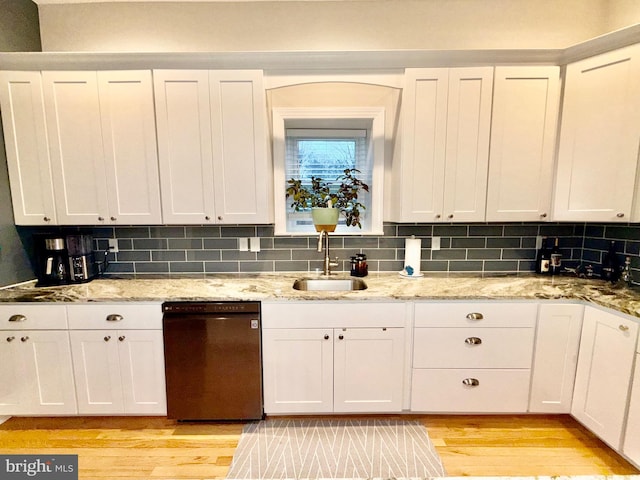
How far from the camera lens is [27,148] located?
1997 mm

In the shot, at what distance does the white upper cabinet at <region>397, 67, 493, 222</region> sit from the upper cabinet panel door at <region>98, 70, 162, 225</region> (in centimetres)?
178

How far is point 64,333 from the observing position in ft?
6.04

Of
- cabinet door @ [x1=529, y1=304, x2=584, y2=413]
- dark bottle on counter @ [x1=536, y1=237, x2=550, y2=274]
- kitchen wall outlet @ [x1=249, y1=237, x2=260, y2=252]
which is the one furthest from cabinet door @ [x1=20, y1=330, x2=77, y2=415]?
dark bottle on counter @ [x1=536, y1=237, x2=550, y2=274]

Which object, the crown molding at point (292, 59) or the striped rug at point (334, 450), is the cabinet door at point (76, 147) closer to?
the crown molding at point (292, 59)

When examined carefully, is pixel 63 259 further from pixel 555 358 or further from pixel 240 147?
pixel 555 358

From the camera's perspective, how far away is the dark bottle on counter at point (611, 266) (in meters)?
2.06

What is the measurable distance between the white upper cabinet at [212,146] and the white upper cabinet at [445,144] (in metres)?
1.03

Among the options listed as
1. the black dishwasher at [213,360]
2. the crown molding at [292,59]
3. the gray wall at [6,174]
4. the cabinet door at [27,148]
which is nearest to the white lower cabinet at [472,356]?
the black dishwasher at [213,360]

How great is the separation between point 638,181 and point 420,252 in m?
1.32

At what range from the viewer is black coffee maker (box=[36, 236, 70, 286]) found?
201 centimetres

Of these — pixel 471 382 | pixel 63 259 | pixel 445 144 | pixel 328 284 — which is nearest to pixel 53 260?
pixel 63 259

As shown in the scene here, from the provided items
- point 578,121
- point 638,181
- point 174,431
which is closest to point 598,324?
point 638,181

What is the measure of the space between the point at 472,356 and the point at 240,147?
6.95 feet

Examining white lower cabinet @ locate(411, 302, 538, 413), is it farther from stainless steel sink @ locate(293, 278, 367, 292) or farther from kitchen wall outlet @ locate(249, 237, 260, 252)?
kitchen wall outlet @ locate(249, 237, 260, 252)
